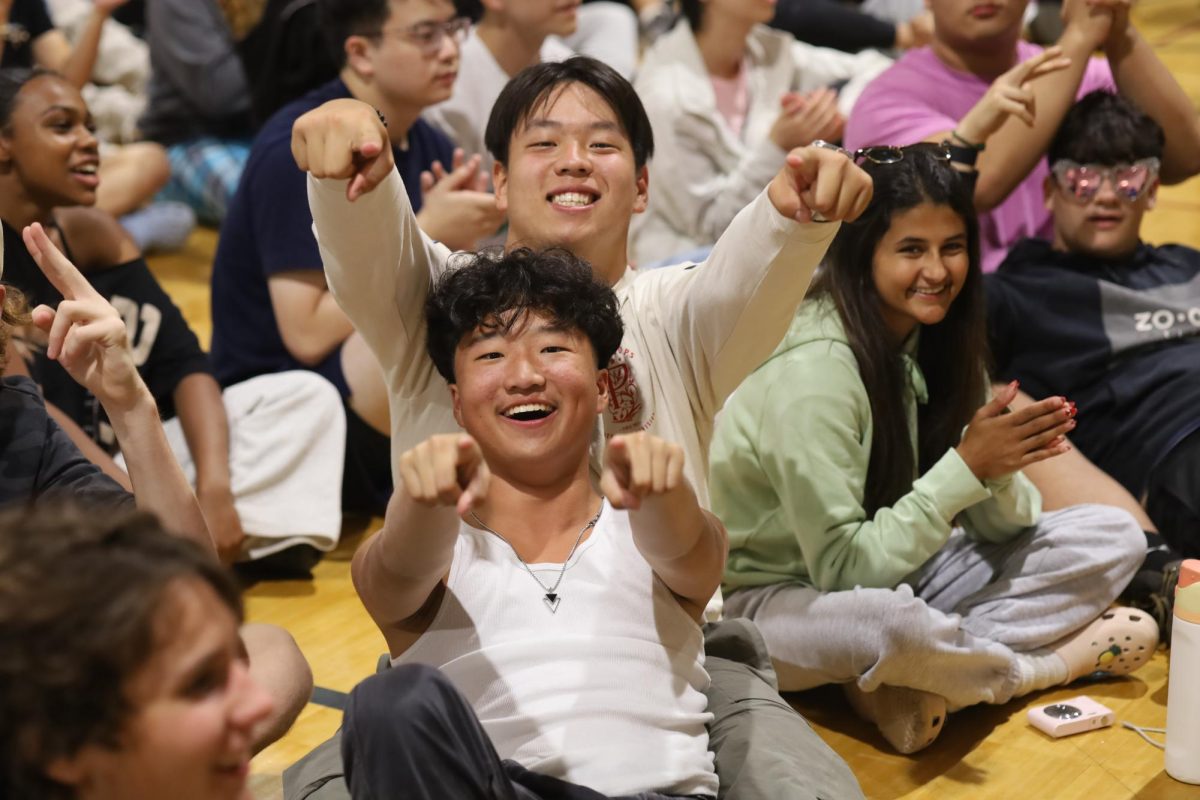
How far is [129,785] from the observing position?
3.90 feet

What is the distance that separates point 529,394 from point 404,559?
251 millimetres

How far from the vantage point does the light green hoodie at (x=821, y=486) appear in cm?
220

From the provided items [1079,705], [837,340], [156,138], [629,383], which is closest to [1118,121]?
[837,340]

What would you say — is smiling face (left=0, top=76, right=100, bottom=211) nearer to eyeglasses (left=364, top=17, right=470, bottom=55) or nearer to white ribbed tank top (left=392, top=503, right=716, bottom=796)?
eyeglasses (left=364, top=17, right=470, bottom=55)

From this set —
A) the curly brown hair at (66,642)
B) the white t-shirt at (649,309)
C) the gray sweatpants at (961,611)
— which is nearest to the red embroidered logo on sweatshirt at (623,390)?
the white t-shirt at (649,309)

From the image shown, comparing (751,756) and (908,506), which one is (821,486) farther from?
(751,756)

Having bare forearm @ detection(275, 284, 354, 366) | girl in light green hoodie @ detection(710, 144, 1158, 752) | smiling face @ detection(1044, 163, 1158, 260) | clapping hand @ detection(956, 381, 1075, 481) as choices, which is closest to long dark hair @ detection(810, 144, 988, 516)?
girl in light green hoodie @ detection(710, 144, 1158, 752)

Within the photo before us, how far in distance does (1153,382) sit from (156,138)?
3365 mm

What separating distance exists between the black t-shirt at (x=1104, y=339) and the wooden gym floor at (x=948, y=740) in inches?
18.8

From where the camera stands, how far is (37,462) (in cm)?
179

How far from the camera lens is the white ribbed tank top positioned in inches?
64.3

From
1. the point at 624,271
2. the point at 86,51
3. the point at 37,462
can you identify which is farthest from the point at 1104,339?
the point at 86,51

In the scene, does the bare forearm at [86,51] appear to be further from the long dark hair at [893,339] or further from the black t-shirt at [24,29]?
the long dark hair at [893,339]

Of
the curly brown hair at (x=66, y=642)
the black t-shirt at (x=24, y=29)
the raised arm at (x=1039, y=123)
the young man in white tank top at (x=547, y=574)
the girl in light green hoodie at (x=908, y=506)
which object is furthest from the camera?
the black t-shirt at (x=24, y=29)
